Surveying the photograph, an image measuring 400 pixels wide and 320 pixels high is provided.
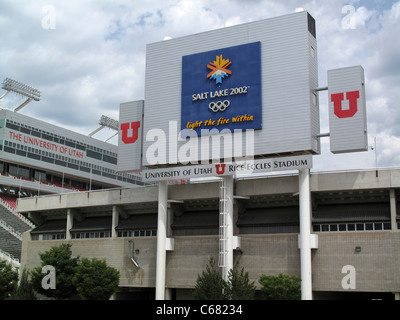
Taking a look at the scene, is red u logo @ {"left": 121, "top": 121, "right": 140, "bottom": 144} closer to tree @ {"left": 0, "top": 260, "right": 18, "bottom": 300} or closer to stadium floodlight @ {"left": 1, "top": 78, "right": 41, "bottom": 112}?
tree @ {"left": 0, "top": 260, "right": 18, "bottom": 300}

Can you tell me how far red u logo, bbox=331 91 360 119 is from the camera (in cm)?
4719

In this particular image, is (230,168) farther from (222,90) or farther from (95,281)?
(95,281)

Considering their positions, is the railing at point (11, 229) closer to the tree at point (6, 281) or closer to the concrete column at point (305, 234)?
the tree at point (6, 281)

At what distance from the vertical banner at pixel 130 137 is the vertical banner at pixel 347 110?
1994cm

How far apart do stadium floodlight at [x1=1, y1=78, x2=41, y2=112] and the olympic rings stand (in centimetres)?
6199

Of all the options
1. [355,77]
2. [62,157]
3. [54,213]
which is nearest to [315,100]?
[355,77]

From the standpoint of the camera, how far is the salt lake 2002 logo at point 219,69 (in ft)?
172

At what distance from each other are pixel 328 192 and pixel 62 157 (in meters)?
68.6

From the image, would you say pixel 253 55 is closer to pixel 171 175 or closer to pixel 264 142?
pixel 264 142

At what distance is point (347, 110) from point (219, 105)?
11717mm

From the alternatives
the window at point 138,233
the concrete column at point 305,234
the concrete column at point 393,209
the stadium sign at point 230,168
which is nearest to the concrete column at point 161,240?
the stadium sign at point 230,168

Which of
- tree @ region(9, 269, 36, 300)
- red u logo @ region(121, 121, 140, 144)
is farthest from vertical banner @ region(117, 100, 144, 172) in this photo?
tree @ region(9, 269, 36, 300)

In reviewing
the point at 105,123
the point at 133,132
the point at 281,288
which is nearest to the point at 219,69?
the point at 133,132

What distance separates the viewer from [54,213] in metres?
71.4
